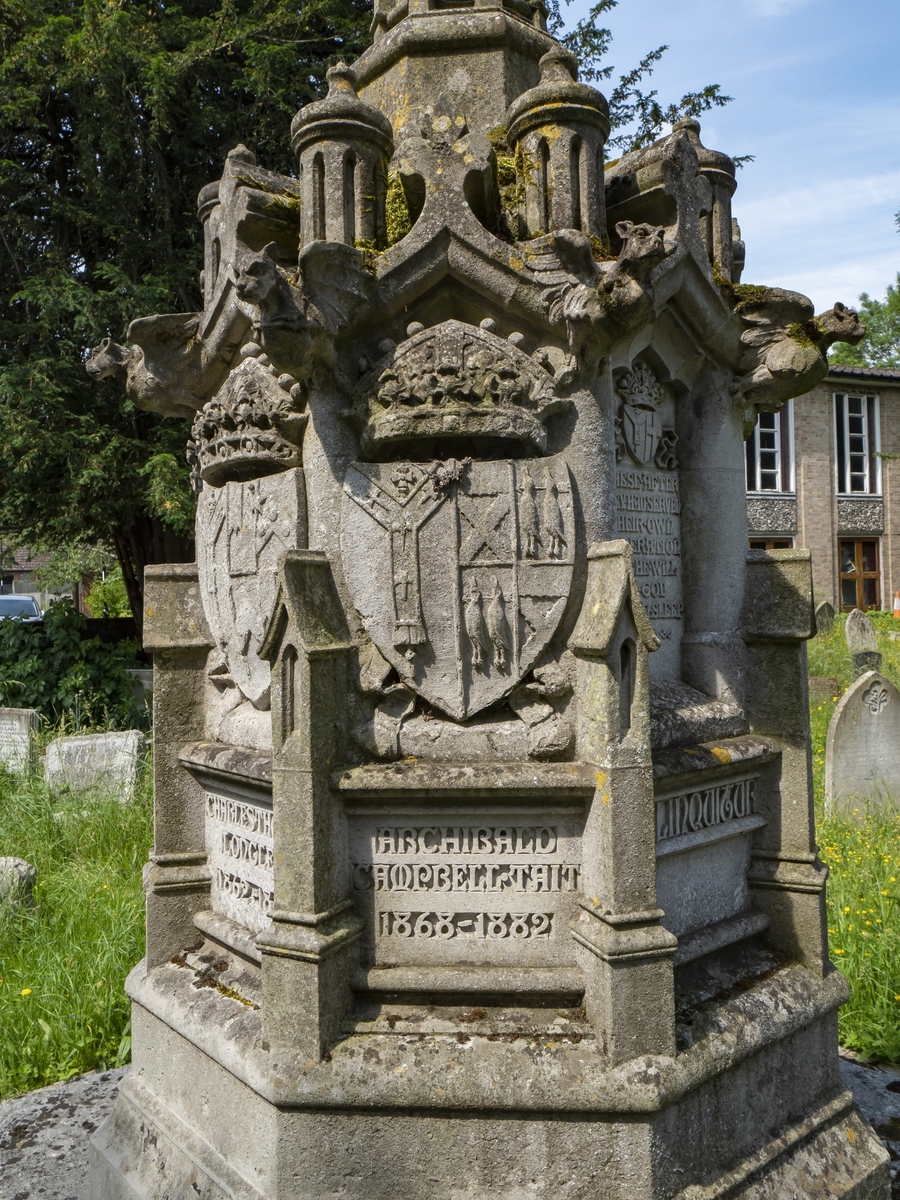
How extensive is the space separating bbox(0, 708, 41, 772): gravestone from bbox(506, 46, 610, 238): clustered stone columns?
298 inches

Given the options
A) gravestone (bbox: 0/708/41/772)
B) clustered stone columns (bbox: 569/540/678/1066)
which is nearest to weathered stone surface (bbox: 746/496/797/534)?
gravestone (bbox: 0/708/41/772)

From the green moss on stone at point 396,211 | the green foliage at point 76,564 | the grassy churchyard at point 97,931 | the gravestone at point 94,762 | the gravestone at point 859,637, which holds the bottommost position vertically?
the grassy churchyard at point 97,931

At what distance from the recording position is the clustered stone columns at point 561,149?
2.85 metres

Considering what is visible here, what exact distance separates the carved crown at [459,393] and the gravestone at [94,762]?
5.87 meters

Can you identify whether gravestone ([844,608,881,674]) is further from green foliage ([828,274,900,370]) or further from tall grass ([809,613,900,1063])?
green foliage ([828,274,900,370])

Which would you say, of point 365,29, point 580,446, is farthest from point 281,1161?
point 365,29

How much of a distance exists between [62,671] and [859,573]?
24.0 metres

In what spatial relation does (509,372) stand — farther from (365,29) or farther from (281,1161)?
(365,29)

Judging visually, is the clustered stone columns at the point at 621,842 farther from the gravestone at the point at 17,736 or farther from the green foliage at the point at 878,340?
the green foliage at the point at 878,340

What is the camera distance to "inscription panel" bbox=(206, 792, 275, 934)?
124 inches

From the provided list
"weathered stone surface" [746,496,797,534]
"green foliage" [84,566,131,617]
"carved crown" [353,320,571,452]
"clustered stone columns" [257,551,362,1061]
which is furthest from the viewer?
"weathered stone surface" [746,496,797,534]

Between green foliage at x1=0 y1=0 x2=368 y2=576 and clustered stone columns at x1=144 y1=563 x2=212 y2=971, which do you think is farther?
green foliage at x1=0 y1=0 x2=368 y2=576

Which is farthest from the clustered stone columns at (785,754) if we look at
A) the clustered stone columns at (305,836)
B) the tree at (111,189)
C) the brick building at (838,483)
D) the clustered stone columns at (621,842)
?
the brick building at (838,483)

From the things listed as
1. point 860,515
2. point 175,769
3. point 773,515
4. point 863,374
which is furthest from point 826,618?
point 175,769
